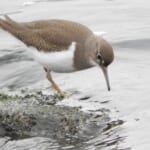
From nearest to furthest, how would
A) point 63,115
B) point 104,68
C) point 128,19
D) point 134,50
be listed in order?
point 63,115 < point 104,68 < point 134,50 < point 128,19

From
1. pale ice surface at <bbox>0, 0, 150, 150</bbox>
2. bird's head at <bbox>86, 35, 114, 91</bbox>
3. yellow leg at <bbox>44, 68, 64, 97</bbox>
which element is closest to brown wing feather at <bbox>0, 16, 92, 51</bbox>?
bird's head at <bbox>86, 35, 114, 91</bbox>

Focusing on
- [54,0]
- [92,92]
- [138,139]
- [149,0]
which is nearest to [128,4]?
[149,0]

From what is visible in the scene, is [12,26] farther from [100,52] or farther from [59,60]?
[100,52]

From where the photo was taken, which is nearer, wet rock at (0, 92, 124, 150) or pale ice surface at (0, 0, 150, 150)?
wet rock at (0, 92, 124, 150)

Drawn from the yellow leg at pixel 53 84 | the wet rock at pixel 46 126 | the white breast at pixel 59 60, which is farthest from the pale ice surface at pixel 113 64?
the white breast at pixel 59 60

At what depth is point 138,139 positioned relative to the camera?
285 inches

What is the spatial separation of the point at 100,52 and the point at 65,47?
0.59 metres

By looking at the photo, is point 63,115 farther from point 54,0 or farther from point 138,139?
point 54,0

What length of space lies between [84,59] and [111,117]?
3.76 ft

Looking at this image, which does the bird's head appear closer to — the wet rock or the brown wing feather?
the brown wing feather

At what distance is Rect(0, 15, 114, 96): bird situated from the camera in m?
8.71

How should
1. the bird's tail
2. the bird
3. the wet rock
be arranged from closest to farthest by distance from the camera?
1. the wet rock
2. the bird
3. the bird's tail

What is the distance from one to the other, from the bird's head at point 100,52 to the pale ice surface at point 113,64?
58 cm

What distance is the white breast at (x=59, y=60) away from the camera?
8.73 metres
